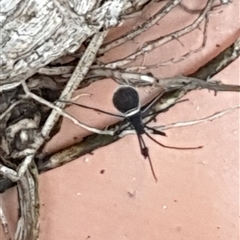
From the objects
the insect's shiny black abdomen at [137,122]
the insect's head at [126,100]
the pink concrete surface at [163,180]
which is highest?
the insect's head at [126,100]

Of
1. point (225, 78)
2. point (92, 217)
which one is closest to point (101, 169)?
point (92, 217)

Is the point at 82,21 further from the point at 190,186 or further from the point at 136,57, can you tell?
the point at 190,186

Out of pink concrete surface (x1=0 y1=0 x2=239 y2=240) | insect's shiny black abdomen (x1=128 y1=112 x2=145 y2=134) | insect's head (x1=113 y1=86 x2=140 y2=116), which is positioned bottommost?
pink concrete surface (x1=0 y1=0 x2=239 y2=240)

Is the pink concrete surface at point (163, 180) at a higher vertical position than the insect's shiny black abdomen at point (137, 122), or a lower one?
lower
